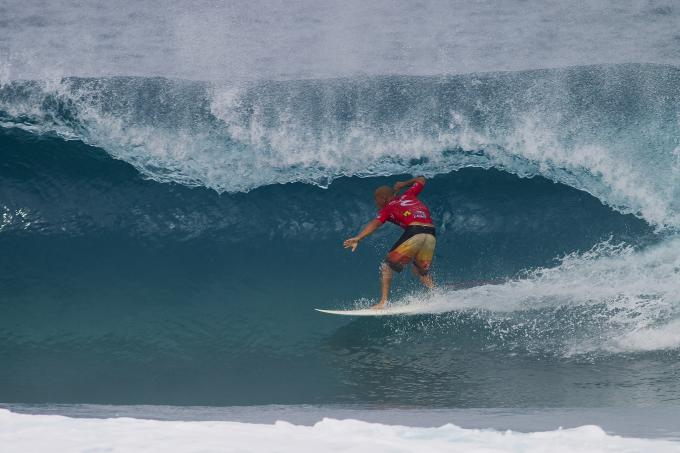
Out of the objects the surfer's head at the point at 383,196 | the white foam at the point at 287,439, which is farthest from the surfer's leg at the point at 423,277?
the white foam at the point at 287,439

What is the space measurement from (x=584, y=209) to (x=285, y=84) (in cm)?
351

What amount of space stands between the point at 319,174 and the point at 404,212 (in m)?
1.82

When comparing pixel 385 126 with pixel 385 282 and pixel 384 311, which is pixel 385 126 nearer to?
pixel 385 282

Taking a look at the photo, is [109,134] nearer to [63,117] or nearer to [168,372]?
[63,117]

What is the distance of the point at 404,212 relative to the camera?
23.7 ft

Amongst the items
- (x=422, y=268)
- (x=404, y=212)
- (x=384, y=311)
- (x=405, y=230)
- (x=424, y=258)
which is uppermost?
(x=404, y=212)

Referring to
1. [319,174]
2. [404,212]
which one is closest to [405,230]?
[404,212]

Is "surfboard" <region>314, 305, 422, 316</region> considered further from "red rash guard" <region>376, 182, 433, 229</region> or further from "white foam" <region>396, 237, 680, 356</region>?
"red rash guard" <region>376, 182, 433, 229</region>

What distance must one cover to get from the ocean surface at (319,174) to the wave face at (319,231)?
0.02 meters

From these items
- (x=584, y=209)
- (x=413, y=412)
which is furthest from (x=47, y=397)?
(x=584, y=209)

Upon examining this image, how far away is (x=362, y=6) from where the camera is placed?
9203 mm

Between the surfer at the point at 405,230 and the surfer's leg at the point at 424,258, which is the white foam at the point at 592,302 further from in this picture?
the surfer at the point at 405,230

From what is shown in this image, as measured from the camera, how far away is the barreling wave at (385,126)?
8812 millimetres

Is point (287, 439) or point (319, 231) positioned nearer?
point (287, 439)
